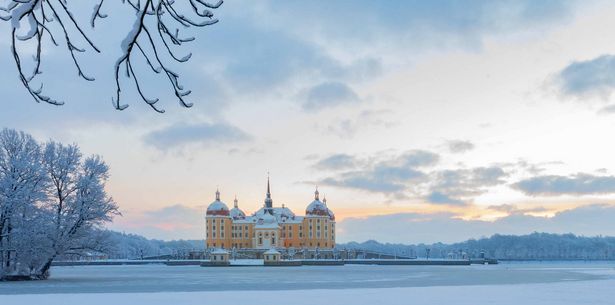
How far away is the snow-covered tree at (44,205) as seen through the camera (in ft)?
137

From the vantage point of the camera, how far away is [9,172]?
42.2 meters

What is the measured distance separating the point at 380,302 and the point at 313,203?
409 feet

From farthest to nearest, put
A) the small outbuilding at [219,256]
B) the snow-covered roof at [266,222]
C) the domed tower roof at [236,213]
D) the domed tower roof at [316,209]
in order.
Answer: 1. the domed tower roof at [236,213]
2. the domed tower roof at [316,209]
3. the snow-covered roof at [266,222]
4. the small outbuilding at [219,256]

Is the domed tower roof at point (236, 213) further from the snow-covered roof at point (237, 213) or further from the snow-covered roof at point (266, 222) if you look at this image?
the snow-covered roof at point (266, 222)

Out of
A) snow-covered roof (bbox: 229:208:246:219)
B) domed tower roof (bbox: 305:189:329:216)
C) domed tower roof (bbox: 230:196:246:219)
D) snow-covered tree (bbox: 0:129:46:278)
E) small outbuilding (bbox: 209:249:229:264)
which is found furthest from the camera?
domed tower roof (bbox: 230:196:246:219)

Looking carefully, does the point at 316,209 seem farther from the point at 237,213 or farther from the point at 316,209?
the point at 237,213

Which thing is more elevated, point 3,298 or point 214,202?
point 214,202

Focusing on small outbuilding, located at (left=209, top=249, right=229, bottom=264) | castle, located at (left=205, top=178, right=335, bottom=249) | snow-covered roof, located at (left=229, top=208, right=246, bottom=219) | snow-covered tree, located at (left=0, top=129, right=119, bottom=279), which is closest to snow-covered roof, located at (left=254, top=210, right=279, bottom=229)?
castle, located at (left=205, top=178, right=335, bottom=249)

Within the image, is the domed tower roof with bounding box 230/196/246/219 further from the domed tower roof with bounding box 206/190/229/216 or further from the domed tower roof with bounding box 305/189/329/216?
the domed tower roof with bounding box 305/189/329/216

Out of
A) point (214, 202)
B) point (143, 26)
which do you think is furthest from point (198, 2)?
point (214, 202)

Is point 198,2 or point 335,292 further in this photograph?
point 335,292

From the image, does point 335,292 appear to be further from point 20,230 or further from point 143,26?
point 143,26

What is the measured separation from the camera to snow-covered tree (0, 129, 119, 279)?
137 ft

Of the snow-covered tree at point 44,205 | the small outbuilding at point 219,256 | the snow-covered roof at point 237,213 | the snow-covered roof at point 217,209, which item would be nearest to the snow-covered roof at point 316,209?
the snow-covered roof at point 237,213
